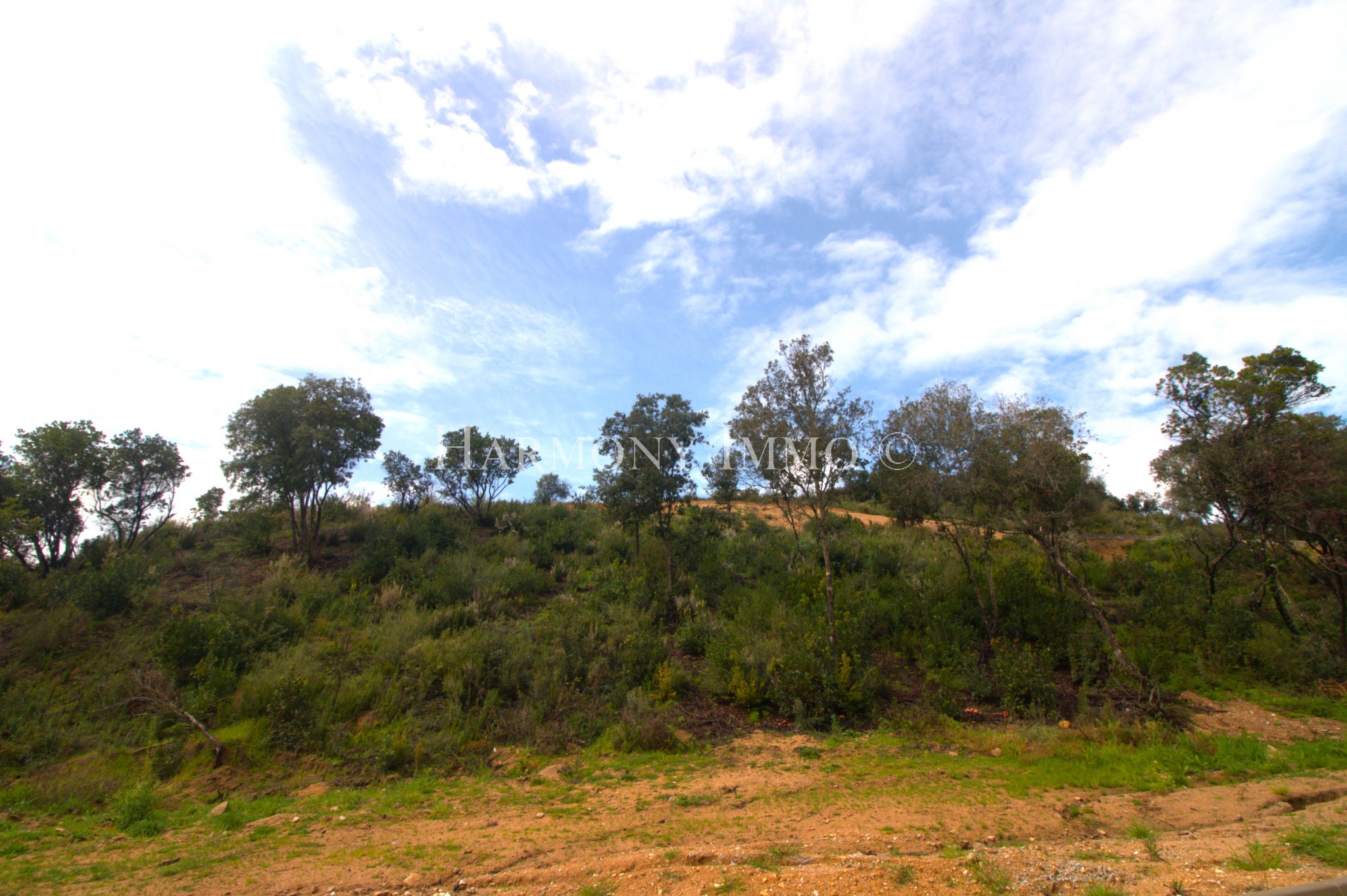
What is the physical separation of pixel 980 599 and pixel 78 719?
19660 millimetres

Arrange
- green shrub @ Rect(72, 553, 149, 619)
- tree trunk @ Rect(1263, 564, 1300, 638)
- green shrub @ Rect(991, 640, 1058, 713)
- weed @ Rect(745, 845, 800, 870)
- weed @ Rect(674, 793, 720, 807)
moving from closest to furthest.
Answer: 1. weed @ Rect(745, 845, 800, 870)
2. weed @ Rect(674, 793, 720, 807)
3. green shrub @ Rect(991, 640, 1058, 713)
4. tree trunk @ Rect(1263, 564, 1300, 638)
5. green shrub @ Rect(72, 553, 149, 619)

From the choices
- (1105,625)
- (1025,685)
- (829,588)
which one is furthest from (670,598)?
(1105,625)

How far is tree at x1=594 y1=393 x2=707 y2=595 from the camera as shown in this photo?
57.9ft

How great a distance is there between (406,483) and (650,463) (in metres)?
12.2

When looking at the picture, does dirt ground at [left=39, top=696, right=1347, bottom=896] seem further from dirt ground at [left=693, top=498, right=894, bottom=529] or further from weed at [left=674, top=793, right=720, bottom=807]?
dirt ground at [left=693, top=498, right=894, bottom=529]

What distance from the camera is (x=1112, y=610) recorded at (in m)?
15.8

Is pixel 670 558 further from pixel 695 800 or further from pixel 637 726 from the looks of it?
pixel 695 800

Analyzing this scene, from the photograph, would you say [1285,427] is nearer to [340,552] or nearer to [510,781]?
[510,781]

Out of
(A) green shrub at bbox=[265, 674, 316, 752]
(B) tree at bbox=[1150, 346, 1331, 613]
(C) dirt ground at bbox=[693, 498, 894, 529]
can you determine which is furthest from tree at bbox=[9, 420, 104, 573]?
(B) tree at bbox=[1150, 346, 1331, 613]

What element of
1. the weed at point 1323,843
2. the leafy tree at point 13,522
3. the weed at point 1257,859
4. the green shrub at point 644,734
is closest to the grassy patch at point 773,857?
the weed at point 1257,859

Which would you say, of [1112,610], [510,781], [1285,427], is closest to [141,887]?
[510,781]

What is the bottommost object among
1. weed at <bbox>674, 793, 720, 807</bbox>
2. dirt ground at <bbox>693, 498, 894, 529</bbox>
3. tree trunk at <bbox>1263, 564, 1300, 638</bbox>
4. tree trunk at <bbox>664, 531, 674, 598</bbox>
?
weed at <bbox>674, 793, 720, 807</bbox>

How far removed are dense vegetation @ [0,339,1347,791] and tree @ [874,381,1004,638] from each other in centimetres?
9

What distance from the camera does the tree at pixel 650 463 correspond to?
57.9 ft
